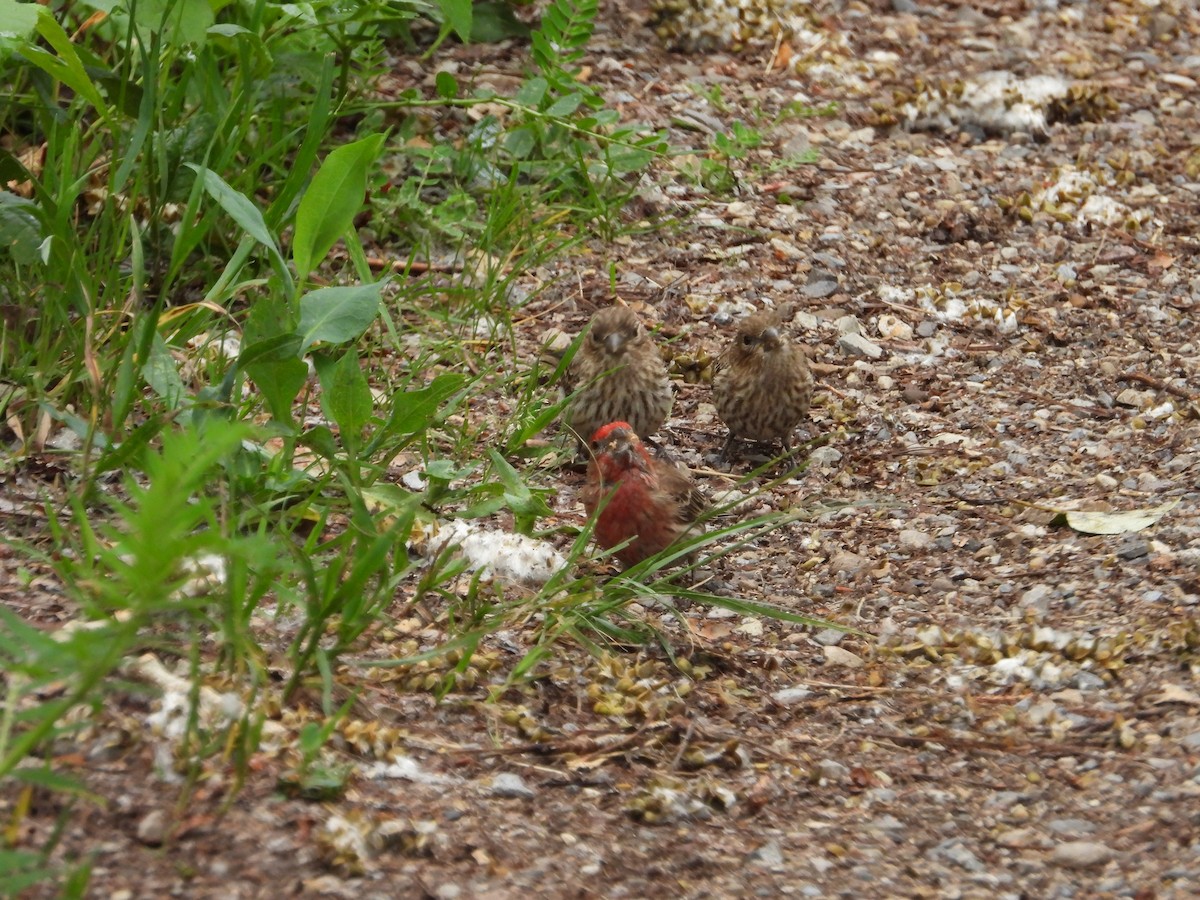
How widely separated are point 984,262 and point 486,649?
12.7 feet

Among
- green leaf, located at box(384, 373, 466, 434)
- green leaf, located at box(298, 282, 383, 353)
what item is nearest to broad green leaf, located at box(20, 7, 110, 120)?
green leaf, located at box(298, 282, 383, 353)

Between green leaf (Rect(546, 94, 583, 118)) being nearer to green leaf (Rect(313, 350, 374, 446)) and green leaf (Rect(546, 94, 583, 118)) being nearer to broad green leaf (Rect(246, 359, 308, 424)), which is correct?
green leaf (Rect(313, 350, 374, 446))

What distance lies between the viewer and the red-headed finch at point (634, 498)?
16.2ft

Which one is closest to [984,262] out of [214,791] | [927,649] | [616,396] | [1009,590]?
[616,396]

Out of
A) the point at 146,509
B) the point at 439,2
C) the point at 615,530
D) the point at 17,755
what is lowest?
the point at 615,530

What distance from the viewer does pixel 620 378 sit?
572 centimetres

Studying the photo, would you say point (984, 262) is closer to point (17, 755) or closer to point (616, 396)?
point (616, 396)

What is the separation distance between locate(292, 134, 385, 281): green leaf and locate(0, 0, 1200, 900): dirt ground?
1.23 metres

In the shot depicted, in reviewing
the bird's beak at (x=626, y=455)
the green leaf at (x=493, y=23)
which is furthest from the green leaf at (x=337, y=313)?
the green leaf at (x=493, y=23)

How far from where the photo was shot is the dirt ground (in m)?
3.17

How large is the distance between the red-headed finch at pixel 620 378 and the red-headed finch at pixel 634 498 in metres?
0.54

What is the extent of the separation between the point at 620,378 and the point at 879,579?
53.5 inches

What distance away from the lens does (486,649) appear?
3.97m

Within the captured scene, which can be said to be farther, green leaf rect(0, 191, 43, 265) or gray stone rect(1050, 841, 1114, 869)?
green leaf rect(0, 191, 43, 265)
